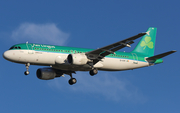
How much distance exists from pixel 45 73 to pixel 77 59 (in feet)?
23.1

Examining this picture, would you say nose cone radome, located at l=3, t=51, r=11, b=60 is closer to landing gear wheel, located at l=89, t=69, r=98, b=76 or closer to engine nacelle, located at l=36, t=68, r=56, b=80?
engine nacelle, located at l=36, t=68, r=56, b=80

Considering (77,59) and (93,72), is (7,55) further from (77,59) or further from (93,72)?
(93,72)

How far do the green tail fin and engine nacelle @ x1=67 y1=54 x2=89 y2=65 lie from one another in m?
12.0

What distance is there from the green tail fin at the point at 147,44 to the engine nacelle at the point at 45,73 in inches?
545

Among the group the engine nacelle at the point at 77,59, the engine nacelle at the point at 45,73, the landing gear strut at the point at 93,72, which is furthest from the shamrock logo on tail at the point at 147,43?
the engine nacelle at the point at 45,73

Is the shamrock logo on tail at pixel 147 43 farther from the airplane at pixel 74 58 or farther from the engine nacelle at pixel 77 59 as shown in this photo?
the engine nacelle at pixel 77 59

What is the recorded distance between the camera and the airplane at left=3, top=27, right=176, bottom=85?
42.1 metres

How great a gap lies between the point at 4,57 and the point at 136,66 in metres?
19.9

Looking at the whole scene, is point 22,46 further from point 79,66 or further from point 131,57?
point 131,57

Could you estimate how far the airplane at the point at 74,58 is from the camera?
42.1m

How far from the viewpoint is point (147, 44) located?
179 feet

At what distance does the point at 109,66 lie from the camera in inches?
1863

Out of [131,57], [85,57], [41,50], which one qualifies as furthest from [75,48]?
[131,57]

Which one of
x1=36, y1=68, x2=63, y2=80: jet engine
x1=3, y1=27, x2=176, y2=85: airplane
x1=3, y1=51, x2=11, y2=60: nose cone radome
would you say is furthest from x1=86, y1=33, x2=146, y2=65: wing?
x1=3, y1=51, x2=11, y2=60: nose cone radome
